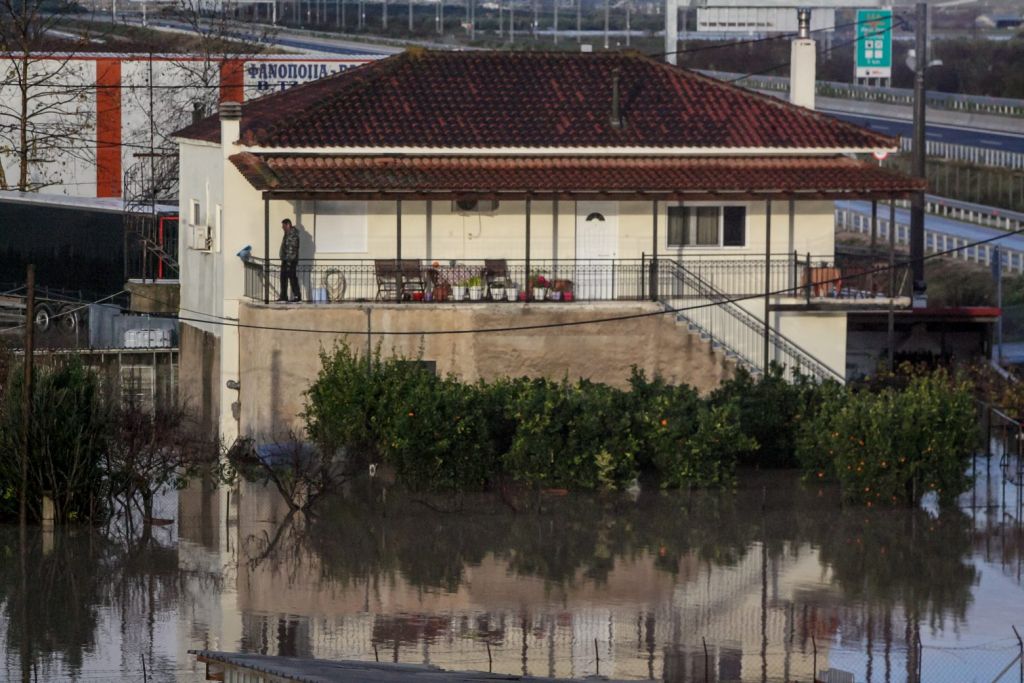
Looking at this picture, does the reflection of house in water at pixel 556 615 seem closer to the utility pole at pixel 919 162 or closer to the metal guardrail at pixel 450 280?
the metal guardrail at pixel 450 280

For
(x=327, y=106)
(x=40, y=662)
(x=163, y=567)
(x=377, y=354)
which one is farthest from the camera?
(x=327, y=106)

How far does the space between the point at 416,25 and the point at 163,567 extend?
11348 cm

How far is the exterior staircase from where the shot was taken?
39312mm

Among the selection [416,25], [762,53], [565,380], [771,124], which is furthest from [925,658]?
[416,25]

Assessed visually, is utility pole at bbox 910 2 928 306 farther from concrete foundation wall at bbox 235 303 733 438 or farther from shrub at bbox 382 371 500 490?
shrub at bbox 382 371 500 490

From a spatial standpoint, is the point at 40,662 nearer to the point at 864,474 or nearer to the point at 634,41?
the point at 864,474

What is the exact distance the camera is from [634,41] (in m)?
132

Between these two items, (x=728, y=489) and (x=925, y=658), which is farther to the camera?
(x=728, y=489)

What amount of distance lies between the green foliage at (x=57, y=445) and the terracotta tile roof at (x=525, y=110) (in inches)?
317

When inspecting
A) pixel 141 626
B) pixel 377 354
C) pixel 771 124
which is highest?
pixel 771 124

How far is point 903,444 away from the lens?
111ft

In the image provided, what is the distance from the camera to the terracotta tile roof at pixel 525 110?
40188 mm

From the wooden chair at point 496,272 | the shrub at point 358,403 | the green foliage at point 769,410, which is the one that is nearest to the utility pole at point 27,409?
the shrub at point 358,403

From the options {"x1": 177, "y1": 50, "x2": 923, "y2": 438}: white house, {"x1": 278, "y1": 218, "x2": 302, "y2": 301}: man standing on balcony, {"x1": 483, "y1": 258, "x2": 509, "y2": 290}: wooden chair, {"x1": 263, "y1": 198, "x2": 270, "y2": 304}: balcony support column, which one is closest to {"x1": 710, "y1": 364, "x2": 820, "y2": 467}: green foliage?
{"x1": 177, "y1": 50, "x2": 923, "y2": 438}: white house
